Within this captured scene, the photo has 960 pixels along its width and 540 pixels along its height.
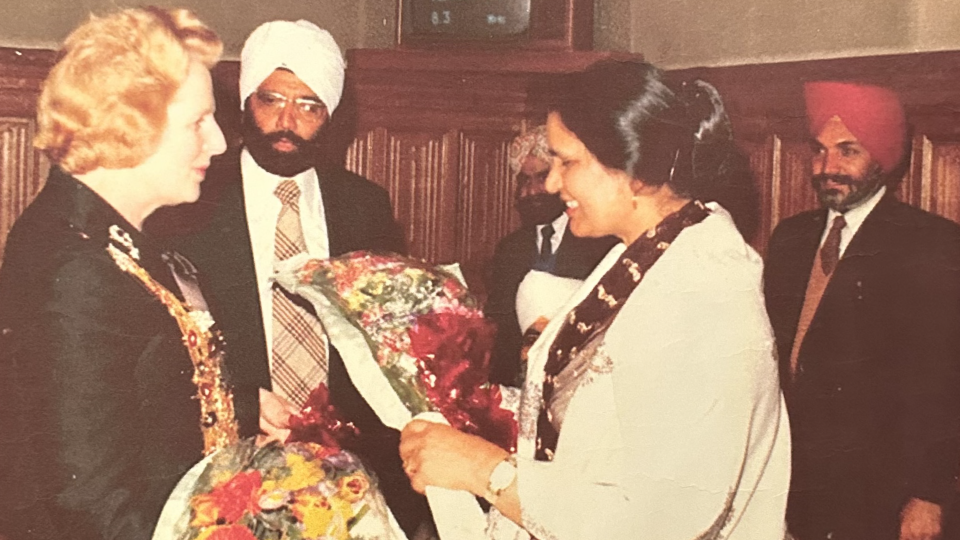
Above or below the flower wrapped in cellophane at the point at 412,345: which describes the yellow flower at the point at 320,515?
below

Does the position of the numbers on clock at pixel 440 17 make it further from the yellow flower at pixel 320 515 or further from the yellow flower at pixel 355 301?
the yellow flower at pixel 320 515

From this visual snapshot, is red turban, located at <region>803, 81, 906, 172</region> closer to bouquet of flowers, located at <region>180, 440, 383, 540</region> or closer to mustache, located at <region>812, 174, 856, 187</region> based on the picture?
mustache, located at <region>812, 174, 856, 187</region>

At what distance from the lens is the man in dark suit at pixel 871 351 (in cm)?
180

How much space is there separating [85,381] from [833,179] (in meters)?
1.20

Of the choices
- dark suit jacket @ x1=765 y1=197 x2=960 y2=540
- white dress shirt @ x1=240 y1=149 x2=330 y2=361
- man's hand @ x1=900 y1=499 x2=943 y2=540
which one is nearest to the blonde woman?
white dress shirt @ x1=240 y1=149 x2=330 y2=361

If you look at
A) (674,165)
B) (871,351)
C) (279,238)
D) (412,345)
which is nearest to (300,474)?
(412,345)

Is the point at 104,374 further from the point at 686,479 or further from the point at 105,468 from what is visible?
the point at 686,479

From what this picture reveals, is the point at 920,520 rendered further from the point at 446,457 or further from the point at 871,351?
the point at 446,457

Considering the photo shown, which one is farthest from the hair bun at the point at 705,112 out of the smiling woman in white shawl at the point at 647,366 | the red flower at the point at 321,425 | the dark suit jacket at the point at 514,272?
the red flower at the point at 321,425

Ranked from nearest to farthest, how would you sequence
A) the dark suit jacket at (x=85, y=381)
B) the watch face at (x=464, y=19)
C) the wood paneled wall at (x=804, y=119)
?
the dark suit jacket at (x=85, y=381), the wood paneled wall at (x=804, y=119), the watch face at (x=464, y=19)

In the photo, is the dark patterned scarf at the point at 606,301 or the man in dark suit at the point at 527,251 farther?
the man in dark suit at the point at 527,251

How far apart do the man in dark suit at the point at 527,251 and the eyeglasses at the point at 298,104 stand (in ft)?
1.07

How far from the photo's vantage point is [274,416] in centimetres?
182

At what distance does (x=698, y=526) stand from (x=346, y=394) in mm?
590
